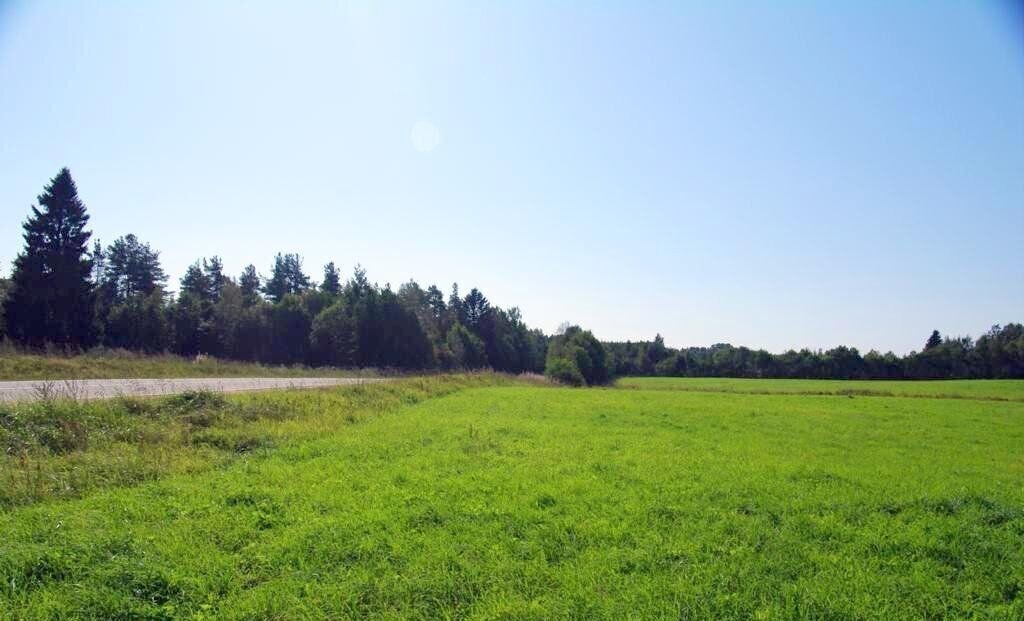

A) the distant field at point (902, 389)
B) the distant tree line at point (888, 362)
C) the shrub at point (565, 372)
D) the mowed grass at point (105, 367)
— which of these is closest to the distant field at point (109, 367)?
the mowed grass at point (105, 367)

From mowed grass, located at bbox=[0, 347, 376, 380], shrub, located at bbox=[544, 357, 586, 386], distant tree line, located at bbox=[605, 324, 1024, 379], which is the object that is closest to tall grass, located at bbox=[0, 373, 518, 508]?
mowed grass, located at bbox=[0, 347, 376, 380]

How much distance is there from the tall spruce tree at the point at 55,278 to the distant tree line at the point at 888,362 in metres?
99.2

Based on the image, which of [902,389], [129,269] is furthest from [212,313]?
[902,389]

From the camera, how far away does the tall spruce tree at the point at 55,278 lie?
3566 cm

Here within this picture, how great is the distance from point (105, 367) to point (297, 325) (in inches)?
1384

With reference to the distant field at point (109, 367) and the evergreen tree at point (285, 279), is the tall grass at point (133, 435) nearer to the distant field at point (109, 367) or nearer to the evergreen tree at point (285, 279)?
the distant field at point (109, 367)

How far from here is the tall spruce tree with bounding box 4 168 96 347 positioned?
35.7 metres

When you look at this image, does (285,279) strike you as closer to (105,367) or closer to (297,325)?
(297,325)

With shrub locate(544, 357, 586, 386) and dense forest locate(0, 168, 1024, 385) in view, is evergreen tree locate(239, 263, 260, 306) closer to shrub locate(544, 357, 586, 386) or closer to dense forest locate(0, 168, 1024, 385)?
dense forest locate(0, 168, 1024, 385)

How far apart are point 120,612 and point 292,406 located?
11550mm

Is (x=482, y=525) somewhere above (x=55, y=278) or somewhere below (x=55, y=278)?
below

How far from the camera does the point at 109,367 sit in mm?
20922

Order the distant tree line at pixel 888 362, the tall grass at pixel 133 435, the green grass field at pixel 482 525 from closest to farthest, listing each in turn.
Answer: the green grass field at pixel 482 525, the tall grass at pixel 133 435, the distant tree line at pixel 888 362

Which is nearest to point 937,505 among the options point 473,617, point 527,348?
point 473,617
